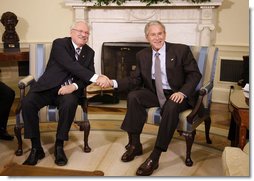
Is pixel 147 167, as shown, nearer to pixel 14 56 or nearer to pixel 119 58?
pixel 14 56

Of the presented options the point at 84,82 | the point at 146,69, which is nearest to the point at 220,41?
the point at 146,69

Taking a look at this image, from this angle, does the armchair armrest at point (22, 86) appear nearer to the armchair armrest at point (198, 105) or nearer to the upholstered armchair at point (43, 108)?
the upholstered armchair at point (43, 108)

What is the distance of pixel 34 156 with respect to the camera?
186 centimetres

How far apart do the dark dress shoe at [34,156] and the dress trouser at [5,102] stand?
0.40 metres

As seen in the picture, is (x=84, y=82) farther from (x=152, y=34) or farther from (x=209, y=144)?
(x=209, y=144)

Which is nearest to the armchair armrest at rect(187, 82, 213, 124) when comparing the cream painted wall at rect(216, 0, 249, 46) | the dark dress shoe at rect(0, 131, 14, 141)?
the cream painted wall at rect(216, 0, 249, 46)

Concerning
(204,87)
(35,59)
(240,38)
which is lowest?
(204,87)

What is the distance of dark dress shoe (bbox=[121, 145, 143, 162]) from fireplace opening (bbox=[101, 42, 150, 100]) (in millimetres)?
1143

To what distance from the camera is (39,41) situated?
2.12m

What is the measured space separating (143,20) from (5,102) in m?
1.42

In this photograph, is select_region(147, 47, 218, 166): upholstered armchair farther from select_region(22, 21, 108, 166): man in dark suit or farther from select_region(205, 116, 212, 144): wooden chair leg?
select_region(22, 21, 108, 166): man in dark suit

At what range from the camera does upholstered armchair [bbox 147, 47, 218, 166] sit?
1.86 metres

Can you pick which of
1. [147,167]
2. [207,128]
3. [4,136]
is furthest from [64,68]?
[207,128]

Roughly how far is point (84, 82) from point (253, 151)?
3.62ft
